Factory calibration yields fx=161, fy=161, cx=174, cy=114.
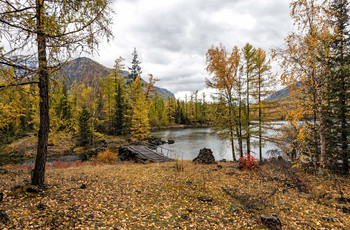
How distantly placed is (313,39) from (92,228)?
11667 mm

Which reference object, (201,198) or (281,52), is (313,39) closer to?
(281,52)

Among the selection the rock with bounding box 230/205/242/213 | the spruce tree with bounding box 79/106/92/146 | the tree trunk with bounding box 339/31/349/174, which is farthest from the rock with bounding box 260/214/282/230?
the spruce tree with bounding box 79/106/92/146

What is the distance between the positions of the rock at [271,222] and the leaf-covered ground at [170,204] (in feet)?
0.48

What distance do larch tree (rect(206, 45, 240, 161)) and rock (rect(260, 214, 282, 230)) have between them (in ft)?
29.0

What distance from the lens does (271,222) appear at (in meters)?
4.61

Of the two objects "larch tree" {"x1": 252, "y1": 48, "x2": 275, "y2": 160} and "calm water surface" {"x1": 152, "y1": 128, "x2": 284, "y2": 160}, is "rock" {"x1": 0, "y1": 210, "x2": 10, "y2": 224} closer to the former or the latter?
"calm water surface" {"x1": 152, "y1": 128, "x2": 284, "y2": 160}

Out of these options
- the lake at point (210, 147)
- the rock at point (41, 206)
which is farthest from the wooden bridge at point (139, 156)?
the rock at point (41, 206)

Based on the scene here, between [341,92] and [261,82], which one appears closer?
[341,92]

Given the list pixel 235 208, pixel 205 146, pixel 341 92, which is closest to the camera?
pixel 235 208

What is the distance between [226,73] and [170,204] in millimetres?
10631

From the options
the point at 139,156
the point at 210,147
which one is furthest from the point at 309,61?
the point at 210,147

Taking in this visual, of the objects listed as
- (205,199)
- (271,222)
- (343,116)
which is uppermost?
(343,116)

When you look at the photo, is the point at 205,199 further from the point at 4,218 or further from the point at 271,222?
the point at 4,218

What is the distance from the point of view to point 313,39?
790 centimetres
